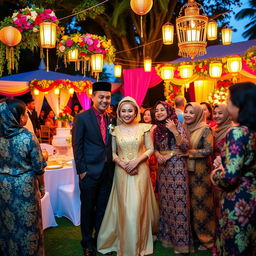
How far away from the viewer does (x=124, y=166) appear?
3709 millimetres

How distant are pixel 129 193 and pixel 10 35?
3.68m

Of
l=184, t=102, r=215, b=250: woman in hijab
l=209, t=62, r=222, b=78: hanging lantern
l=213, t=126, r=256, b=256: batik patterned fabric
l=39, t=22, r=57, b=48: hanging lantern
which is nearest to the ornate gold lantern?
l=39, t=22, r=57, b=48: hanging lantern

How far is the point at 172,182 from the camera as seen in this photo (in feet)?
12.8

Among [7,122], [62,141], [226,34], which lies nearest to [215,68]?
[226,34]

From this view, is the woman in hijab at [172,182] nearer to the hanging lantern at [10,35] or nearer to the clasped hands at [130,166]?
the clasped hands at [130,166]

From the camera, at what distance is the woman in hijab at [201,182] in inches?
156

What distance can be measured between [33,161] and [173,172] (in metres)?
1.77

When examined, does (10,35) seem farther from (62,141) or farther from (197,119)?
(197,119)

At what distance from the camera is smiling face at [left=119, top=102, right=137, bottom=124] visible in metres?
3.79

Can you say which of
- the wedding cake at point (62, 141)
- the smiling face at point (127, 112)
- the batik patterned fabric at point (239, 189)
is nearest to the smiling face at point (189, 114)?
the smiling face at point (127, 112)

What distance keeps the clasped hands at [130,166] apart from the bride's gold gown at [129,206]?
68 mm

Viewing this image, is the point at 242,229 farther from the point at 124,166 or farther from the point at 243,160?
the point at 124,166

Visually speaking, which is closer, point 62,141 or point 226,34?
point 62,141

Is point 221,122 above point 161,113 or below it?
below
